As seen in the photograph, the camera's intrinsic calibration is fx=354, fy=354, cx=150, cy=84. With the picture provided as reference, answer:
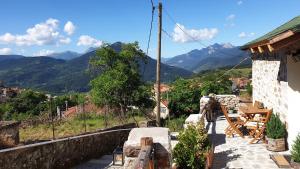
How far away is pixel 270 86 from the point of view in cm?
1163

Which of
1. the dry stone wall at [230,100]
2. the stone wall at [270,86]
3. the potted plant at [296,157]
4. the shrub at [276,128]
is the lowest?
the potted plant at [296,157]

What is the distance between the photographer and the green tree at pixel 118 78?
3909 centimetres

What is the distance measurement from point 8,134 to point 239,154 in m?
6.92

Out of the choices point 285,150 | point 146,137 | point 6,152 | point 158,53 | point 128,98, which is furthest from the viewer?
point 128,98

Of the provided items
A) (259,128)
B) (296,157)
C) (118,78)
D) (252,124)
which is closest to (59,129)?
(252,124)

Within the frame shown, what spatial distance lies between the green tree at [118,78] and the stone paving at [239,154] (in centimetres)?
2723

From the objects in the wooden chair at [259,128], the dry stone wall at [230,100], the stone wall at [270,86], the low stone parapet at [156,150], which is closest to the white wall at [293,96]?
the stone wall at [270,86]

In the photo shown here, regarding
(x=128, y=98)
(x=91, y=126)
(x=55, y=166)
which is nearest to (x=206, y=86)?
(x=91, y=126)

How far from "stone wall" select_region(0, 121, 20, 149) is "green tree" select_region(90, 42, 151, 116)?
2665cm

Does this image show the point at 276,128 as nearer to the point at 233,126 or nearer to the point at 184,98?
the point at 233,126

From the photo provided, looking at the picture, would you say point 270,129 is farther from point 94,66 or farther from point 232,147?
point 94,66

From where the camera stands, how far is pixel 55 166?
864 centimetres

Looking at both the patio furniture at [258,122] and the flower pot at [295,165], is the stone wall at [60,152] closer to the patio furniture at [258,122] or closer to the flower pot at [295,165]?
the patio furniture at [258,122]

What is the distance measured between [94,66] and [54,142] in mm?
36164
